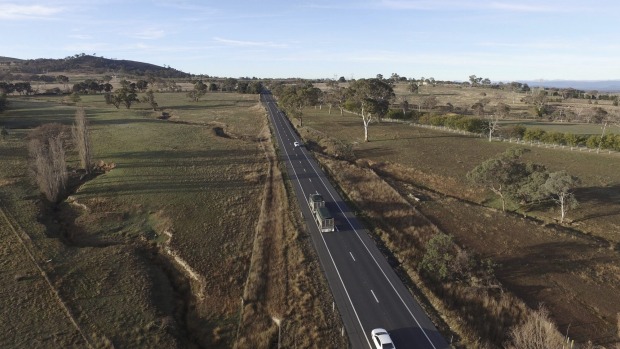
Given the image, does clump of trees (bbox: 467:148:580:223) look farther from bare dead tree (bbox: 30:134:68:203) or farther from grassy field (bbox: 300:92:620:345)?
bare dead tree (bbox: 30:134:68:203)

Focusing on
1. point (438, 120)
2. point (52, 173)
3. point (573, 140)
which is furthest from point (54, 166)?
point (573, 140)

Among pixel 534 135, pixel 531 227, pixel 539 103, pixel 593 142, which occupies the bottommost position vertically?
pixel 531 227

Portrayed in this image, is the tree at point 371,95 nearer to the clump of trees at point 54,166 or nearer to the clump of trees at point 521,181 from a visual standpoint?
the clump of trees at point 521,181

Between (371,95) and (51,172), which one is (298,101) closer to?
(371,95)

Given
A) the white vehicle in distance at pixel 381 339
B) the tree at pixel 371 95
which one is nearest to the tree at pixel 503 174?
the white vehicle in distance at pixel 381 339

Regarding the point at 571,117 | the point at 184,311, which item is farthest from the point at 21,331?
the point at 571,117

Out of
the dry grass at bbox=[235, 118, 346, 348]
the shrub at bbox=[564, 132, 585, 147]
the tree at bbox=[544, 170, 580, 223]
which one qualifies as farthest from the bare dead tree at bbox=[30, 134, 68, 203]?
the shrub at bbox=[564, 132, 585, 147]
